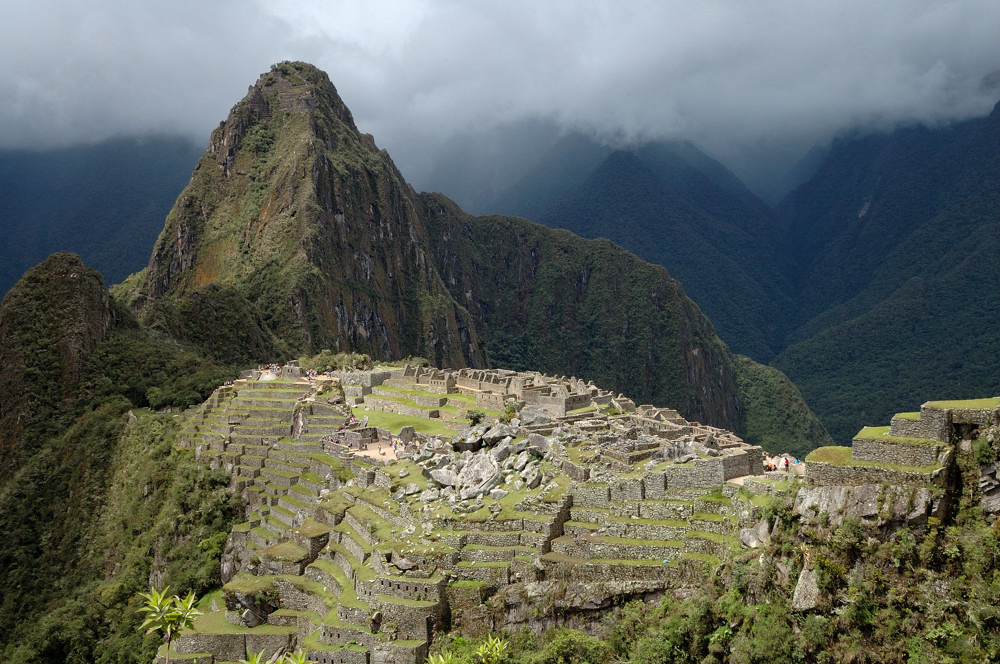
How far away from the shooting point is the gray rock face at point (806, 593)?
20.3 meters

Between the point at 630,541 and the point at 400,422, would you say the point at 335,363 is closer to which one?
the point at 400,422

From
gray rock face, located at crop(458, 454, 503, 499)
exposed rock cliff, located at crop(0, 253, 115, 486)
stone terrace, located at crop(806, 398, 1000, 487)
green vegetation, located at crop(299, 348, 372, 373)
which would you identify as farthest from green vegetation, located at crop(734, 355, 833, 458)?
stone terrace, located at crop(806, 398, 1000, 487)

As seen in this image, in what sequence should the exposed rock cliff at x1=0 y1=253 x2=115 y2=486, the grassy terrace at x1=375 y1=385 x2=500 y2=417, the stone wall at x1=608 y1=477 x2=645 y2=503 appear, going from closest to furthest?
the stone wall at x1=608 y1=477 x2=645 y2=503 → the grassy terrace at x1=375 y1=385 x2=500 y2=417 → the exposed rock cliff at x1=0 y1=253 x2=115 y2=486

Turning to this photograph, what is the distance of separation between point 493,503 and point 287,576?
995 centimetres

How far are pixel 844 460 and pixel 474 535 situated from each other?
1287cm

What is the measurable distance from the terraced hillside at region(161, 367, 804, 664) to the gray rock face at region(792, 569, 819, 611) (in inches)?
112

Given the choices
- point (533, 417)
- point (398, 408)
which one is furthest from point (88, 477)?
point (533, 417)

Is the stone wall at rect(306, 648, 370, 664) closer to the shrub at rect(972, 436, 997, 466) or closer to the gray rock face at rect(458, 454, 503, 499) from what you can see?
the gray rock face at rect(458, 454, 503, 499)

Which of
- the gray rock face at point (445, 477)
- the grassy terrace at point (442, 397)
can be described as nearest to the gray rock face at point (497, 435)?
the gray rock face at point (445, 477)

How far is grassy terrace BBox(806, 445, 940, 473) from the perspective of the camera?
66.7 feet

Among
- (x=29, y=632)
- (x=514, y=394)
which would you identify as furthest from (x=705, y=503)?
(x=29, y=632)

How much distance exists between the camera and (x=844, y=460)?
71.4 ft

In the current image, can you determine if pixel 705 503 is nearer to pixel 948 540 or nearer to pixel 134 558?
pixel 948 540

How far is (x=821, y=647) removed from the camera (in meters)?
19.8
